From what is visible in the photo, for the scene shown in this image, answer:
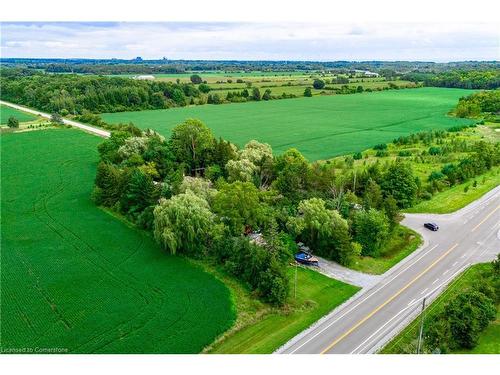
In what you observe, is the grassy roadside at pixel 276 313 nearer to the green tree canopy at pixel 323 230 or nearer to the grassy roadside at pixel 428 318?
the green tree canopy at pixel 323 230

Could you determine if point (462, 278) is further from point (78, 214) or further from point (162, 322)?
point (78, 214)

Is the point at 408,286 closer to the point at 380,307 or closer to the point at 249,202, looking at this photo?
the point at 380,307

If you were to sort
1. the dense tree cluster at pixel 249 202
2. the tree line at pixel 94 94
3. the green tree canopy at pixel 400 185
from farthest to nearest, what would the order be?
the tree line at pixel 94 94 < the green tree canopy at pixel 400 185 < the dense tree cluster at pixel 249 202

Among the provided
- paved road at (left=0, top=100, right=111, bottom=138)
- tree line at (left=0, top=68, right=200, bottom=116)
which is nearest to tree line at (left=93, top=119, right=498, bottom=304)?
paved road at (left=0, top=100, right=111, bottom=138)

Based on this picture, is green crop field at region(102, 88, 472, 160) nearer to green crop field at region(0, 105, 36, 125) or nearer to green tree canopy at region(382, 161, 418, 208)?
green crop field at region(0, 105, 36, 125)

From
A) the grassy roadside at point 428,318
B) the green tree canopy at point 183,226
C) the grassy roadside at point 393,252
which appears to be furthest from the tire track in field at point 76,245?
the grassy roadside at point 393,252

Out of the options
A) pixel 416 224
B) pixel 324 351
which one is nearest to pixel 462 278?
pixel 416 224

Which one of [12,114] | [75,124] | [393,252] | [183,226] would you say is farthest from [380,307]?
[12,114]
